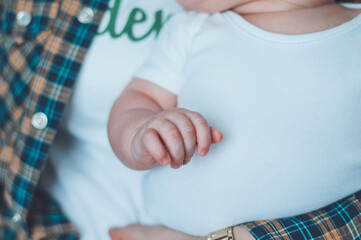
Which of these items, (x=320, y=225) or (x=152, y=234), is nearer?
(x=320, y=225)

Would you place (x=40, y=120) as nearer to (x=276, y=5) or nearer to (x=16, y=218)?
(x=16, y=218)

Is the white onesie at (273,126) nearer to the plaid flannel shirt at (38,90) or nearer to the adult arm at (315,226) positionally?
the adult arm at (315,226)

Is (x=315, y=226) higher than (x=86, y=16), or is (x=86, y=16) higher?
(x=86, y=16)

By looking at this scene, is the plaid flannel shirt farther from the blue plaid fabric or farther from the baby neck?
the baby neck

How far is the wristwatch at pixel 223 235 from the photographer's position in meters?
0.63

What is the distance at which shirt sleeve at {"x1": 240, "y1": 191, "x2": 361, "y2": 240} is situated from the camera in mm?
616

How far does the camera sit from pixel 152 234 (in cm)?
76

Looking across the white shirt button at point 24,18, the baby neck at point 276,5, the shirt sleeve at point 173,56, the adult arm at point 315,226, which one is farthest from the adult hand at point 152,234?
the white shirt button at point 24,18

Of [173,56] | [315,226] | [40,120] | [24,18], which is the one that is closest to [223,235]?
[315,226]

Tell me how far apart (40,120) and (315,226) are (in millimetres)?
565

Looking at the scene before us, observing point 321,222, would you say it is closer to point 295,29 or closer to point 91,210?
point 295,29

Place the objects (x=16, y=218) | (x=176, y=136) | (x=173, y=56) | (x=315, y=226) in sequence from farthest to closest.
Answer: (x=16, y=218) < (x=173, y=56) < (x=315, y=226) < (x=176, y=136)

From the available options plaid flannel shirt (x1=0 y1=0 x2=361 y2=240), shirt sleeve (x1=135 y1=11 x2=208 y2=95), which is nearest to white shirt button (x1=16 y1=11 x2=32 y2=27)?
plaid flannel shirt (x1=0 y1=0 x2=361 y2=240)

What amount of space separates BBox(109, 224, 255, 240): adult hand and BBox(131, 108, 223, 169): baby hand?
17 cm
